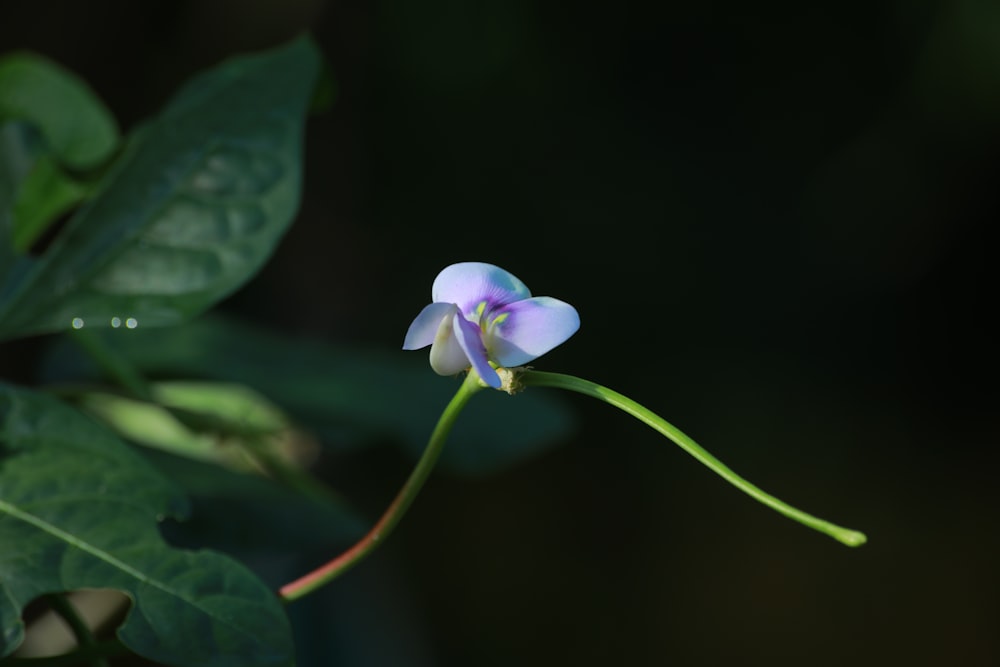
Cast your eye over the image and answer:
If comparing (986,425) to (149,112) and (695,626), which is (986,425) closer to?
(695,626)

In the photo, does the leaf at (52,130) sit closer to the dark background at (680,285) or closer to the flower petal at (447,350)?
the flower petal at (447,350)

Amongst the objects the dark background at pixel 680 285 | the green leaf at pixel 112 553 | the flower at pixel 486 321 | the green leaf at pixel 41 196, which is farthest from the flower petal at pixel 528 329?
the dark background at pixel 680 285

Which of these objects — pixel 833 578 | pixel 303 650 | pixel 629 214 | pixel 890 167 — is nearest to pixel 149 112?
pixel 629 214

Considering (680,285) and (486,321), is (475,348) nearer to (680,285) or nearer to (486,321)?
(486,321)

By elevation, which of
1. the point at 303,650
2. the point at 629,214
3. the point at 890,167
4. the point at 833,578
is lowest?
the point at 303,650

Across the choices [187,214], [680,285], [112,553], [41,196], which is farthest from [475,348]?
[680,285]

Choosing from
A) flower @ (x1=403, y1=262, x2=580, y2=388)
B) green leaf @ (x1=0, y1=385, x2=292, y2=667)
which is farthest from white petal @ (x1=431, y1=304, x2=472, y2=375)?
green leaf @ (x1=0, y1=385, x2=292, y2=667)
